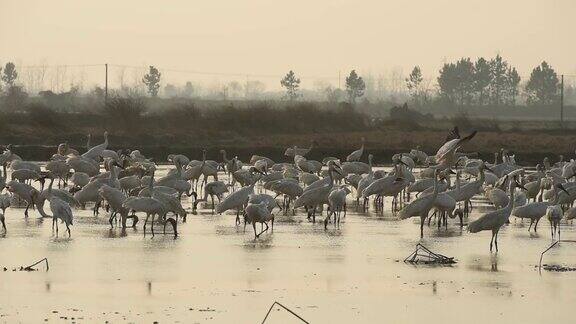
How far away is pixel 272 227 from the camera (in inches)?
907

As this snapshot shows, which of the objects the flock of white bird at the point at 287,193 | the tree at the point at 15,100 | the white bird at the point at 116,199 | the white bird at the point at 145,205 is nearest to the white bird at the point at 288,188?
the flock of white bird at the point at 287,193

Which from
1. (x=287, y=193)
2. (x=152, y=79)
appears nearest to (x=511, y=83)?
(x=152, y=79)

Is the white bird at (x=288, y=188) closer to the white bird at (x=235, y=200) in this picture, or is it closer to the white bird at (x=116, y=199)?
the white bird at (x=235, y=200)

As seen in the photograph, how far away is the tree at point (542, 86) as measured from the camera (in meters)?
150

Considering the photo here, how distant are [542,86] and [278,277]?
5435 inches

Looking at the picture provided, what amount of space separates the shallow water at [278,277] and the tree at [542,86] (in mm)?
129430

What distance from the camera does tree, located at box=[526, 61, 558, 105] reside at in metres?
150

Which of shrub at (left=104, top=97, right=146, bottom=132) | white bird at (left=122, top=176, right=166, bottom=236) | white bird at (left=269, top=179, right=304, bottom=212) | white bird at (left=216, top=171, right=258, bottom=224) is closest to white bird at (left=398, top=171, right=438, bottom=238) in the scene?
white bird at (left=216, top=171, right=258, bottom=224)

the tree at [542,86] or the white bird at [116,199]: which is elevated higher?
the tree at [542,86]

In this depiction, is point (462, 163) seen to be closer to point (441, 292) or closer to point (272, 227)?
point (272, 227)

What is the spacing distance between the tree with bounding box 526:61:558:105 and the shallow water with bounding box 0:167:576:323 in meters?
129

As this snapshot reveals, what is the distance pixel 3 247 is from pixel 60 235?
76.4 inches

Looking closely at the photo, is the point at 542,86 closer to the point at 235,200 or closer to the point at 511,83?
the point at 511,83

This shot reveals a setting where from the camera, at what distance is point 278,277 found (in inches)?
665
